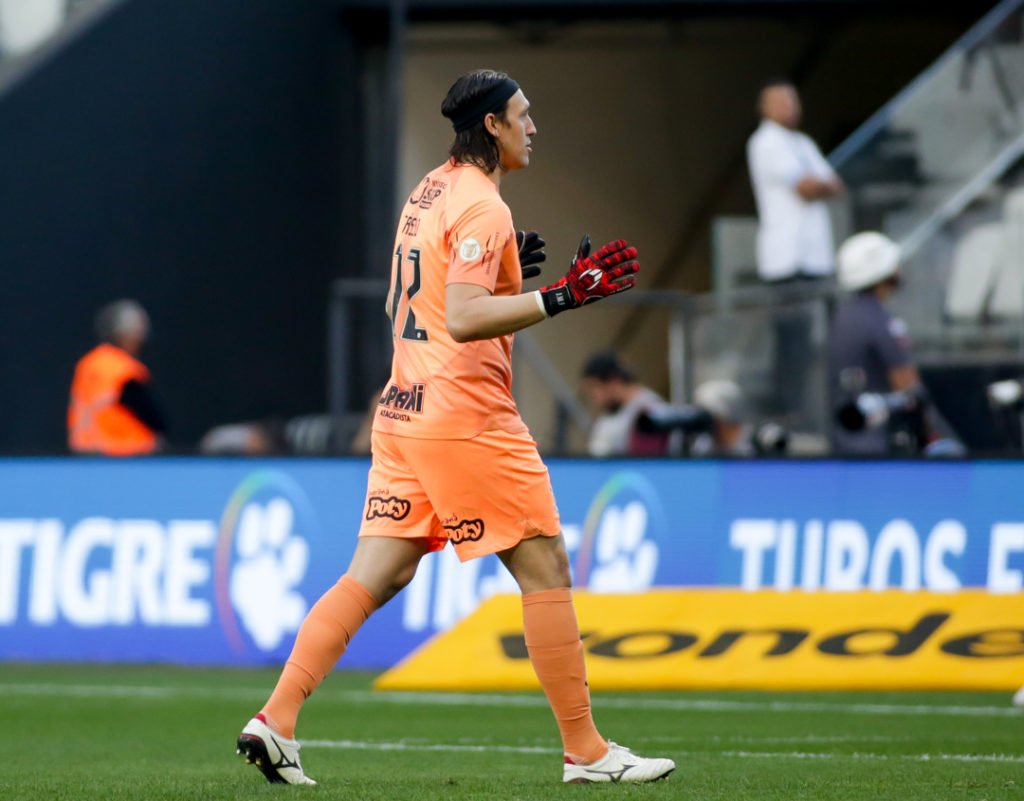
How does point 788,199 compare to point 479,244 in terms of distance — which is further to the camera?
point 788,199

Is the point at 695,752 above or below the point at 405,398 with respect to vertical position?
below

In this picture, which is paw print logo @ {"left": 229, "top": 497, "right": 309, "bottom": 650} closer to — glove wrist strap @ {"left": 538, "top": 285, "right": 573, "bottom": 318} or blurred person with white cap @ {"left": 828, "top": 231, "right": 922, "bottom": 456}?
blurred person with white cap @ {"left": 828, "top": 231, "right": 922, "bottom": 456}

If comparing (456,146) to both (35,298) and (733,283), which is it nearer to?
(733,283)

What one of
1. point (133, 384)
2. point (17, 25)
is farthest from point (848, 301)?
point (17, 25)

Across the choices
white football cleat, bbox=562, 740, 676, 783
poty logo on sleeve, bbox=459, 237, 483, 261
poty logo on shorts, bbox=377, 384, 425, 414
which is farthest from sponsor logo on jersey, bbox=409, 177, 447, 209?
white football cleat, bbox=562, 740, 676, 783

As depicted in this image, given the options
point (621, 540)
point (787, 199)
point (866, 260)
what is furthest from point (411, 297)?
point (787, 199)

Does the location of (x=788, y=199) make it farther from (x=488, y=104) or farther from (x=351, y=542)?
(x=488, y=104)

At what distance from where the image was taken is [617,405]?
39.5 feet

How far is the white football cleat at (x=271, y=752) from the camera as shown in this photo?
494 centimetres

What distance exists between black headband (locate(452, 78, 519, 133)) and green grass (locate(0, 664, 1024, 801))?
6.17 feet

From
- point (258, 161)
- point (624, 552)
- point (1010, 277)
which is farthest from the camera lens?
point (258, 161)

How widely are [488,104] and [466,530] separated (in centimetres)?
122

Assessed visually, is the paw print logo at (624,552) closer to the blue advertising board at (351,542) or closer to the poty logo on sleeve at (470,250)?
the blue advertising board at (351,542)

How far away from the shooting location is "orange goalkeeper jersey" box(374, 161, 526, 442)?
16.3ft
